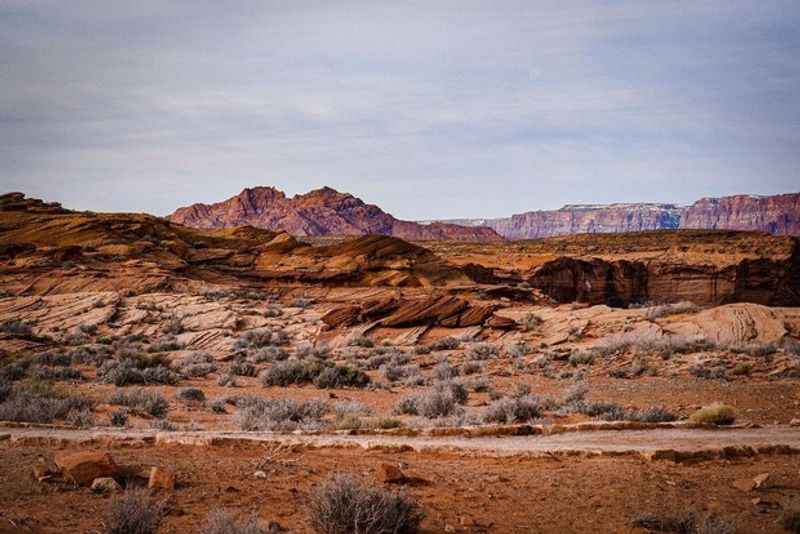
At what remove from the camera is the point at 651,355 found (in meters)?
18.0

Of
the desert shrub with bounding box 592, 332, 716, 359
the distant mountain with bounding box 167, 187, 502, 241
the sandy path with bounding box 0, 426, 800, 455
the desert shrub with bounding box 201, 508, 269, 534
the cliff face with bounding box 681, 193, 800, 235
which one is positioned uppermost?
the cliff face with bounding box 681, 193, 800, 235

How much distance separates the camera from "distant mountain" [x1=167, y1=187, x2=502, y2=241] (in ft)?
472

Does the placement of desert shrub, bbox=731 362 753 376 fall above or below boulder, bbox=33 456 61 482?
above

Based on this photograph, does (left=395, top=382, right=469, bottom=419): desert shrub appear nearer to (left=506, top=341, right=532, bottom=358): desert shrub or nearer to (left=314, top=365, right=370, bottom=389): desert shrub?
(left=314, top=365, right=370, bottom=389): desert shrub

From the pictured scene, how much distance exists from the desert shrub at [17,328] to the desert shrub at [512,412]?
20.0 m

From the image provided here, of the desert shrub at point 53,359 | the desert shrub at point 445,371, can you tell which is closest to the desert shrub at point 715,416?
the desert shrub at point 445,371

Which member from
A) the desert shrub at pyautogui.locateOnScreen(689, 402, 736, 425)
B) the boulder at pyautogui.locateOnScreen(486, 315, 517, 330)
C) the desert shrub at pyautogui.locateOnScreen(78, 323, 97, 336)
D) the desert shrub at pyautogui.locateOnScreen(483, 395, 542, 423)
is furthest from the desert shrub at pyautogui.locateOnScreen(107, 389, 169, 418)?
the boulder at pyautogui.locateOnScreen(486, 315, 517, 330)

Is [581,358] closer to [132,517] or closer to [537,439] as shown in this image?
[537,439]

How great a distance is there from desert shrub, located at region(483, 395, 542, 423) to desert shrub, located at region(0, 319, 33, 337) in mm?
→ 19992

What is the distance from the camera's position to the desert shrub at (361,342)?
76.6ft

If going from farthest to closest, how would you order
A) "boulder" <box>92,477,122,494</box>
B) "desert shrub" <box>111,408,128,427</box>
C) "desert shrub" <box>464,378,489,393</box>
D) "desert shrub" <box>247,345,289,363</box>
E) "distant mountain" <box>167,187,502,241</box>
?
"distant mountain" <box>167,187,502,241</box> → "desert shrub" <box>247,345,289,363</box> → "desert shrub" <box>464,378,489,393</box> → "desert shrub" <box>111,408,128,427</box> → "boulder" <box>92,477,122,494</box>

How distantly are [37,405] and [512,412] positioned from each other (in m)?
8.85

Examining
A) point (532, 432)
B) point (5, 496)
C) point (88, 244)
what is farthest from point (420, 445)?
point (88, 244)

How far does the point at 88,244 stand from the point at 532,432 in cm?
3622
